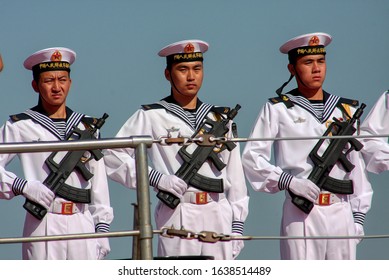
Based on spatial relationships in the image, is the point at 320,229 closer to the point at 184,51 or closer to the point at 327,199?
the point at 327,199

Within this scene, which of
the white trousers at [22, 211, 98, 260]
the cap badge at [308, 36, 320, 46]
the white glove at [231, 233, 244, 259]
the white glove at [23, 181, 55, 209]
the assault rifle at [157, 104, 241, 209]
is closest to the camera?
the white glove at [23, 181, 55, 209]

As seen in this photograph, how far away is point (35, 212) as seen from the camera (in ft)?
29.7

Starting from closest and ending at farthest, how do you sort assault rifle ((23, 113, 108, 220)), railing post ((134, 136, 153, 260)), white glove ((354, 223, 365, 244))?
railing post ((134, 136, 153, 260)) < assault rifle ((23, 113, 108, 220)) < white glove ((354, 223, 365, 244))

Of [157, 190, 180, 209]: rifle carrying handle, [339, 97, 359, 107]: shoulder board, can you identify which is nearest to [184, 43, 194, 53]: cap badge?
[157, 190, 180, 209]: rifle carrying handle

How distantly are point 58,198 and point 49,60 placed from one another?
3.76ft

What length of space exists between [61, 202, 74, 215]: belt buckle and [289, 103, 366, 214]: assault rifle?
1772mm

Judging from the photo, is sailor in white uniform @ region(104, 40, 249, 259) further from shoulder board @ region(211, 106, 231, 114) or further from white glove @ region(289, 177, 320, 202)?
white glove @ region(289, 177, 320, 202)

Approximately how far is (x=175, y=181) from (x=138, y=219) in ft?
10.9

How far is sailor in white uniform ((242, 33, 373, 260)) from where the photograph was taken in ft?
30.5

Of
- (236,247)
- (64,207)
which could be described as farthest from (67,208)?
(236,247)

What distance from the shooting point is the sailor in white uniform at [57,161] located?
9.19 m
